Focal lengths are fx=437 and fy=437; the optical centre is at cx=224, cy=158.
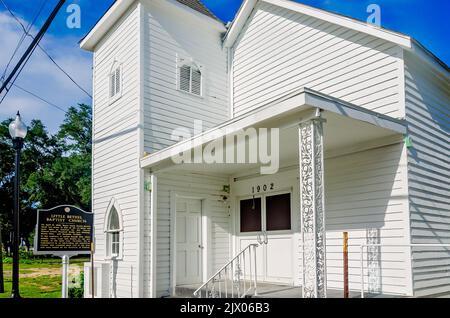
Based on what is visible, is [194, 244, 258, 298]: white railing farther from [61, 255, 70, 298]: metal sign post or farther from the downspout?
[61, 255, 70, 298]: metal sign post

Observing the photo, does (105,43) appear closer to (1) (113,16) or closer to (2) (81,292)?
(1) (113,16)

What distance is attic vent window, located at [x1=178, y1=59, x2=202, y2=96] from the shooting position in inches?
442

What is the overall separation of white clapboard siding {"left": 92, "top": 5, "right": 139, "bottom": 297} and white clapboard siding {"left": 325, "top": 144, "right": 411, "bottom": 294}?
4.28 m

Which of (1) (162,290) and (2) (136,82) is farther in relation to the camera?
(2) (136,82)

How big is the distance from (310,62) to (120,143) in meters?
4.99

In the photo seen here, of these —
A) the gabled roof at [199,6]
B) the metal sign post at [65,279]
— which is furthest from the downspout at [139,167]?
the metal sign post at [65,279]

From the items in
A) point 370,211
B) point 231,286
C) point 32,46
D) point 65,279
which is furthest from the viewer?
point 231,286

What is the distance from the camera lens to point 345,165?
870 centimetres

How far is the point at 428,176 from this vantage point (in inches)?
324
